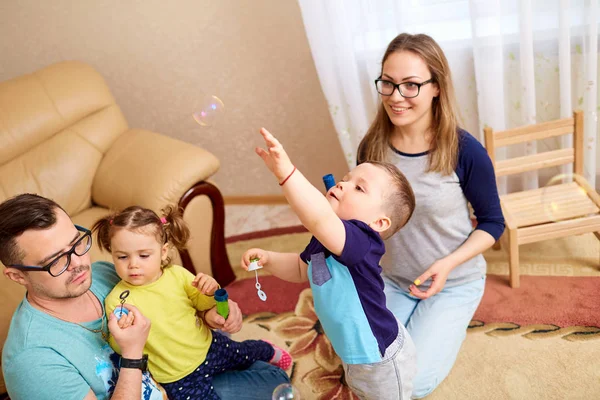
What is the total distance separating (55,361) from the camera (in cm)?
141

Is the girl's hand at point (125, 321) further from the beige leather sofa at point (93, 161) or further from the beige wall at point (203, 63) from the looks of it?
the beige wall at point (203, 63)

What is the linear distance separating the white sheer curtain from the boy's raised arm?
1.59 metres

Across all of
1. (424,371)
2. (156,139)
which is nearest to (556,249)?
(424,371)

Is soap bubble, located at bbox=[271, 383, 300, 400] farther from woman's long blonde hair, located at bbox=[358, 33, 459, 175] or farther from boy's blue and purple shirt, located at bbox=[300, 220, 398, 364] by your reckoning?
woman's long blonde hair, located at bbox=[358, 33, 459, 175]

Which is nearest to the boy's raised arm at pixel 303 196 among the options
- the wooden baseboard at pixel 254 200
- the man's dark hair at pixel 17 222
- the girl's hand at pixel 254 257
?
the girl's hand at pixel 254 257

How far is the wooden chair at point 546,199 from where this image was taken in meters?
2.32

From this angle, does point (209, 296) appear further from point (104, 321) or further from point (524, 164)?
point (524, 164)

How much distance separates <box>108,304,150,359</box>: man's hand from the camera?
4.74 ft

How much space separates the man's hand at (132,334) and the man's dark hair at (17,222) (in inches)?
11.0

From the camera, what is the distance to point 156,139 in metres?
2.77

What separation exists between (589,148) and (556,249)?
48 centimetres

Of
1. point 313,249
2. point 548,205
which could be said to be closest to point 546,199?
point 548,205

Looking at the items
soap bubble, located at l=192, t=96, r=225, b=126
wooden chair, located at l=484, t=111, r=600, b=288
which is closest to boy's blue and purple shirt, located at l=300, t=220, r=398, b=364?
soap bubble, located at l=192, t=96, r=225, b=126

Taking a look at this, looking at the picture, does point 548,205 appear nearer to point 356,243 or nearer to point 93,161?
point 356,243
